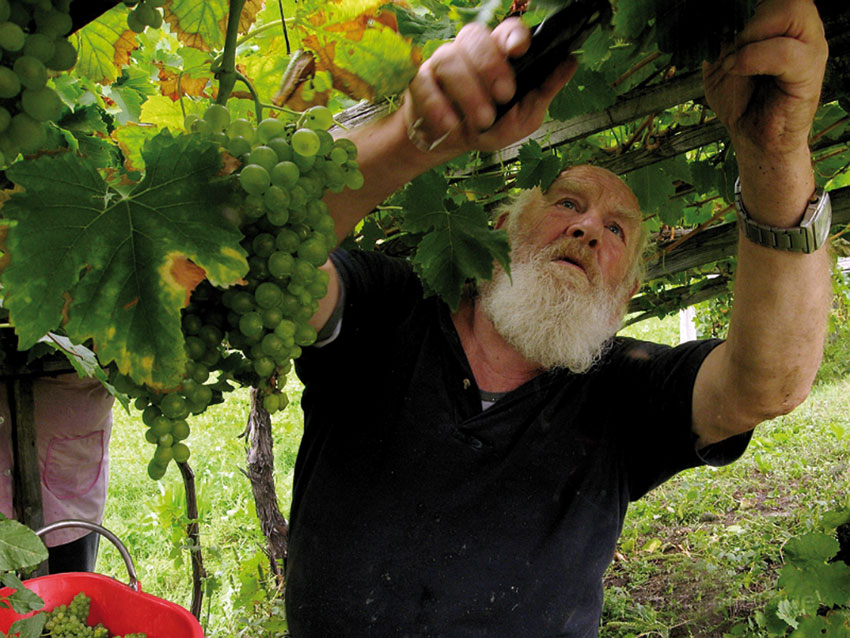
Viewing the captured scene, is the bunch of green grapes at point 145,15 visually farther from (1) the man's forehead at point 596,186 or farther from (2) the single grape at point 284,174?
(1) the man's forehead at point 596,186

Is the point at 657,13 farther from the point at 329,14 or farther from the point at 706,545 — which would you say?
the point at 706,545

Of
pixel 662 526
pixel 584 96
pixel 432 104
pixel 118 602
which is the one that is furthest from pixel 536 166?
pixel 662 526

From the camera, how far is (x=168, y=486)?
188 inches

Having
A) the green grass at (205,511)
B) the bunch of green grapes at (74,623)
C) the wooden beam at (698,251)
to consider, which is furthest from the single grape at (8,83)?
the green grass at (205,511)

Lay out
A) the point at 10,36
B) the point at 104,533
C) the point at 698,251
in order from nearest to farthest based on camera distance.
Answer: the point at 10,36
the point at 104,533
the point at 698,251

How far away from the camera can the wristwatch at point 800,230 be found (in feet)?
3.63

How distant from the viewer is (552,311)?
1.96 m

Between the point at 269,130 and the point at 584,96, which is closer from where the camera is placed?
the point at 269,130

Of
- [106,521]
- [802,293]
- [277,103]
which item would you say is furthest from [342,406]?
[106,521]

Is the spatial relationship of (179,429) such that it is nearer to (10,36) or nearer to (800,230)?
(10,36)

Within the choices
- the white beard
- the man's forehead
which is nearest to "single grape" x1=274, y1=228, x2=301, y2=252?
the white beard

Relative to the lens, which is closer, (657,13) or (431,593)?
(657,13)

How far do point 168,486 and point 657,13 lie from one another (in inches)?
189

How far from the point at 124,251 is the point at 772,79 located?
73 cm
